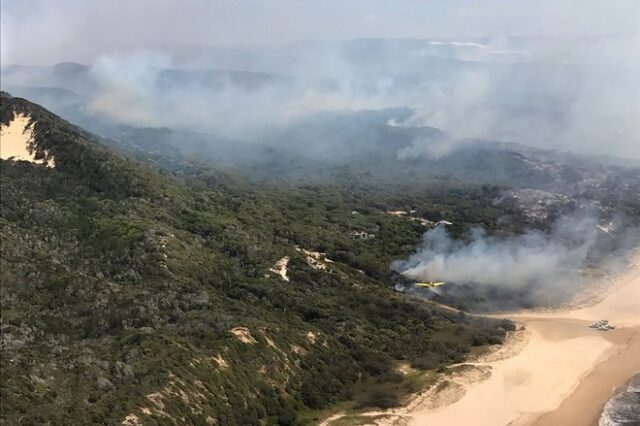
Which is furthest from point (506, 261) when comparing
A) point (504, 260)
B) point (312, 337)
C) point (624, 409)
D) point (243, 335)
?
point (243, 335)

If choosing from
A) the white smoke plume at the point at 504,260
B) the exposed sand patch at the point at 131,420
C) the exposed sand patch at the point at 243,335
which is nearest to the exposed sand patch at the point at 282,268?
the white smoke plume at the point at 504,260

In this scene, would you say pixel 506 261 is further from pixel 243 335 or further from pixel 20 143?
pixel 20 143

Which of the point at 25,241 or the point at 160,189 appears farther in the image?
the point at 160,189

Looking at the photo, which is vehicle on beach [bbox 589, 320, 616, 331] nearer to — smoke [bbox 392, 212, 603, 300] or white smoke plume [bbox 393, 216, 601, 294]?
smoke [bbox 392, 212, 603, 300]

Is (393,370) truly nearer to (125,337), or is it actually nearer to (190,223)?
(125,337)

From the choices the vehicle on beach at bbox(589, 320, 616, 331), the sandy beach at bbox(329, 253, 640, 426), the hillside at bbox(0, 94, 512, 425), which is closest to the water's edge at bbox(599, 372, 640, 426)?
the sandy beach at bbox(329, 253, 640, 426)

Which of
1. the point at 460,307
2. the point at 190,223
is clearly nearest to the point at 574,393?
the point at 460,307
